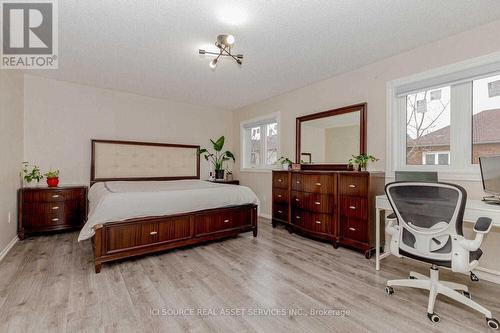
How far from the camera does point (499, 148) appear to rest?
7.91 feet

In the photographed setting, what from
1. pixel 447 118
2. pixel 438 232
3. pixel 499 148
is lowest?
pixel 438 232

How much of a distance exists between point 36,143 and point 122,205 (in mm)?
2610

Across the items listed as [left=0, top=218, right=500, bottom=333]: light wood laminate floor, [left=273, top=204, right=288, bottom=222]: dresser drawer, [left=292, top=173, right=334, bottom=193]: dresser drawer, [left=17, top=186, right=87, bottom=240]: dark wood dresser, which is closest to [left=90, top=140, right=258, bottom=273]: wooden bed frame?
[left=0, top=218, right=500, bottom=333]: light wood laminate floor

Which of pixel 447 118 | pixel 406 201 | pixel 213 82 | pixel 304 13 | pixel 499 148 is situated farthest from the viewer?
pixel 213 82

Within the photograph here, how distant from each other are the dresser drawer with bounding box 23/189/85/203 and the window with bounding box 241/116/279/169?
331 centimetres

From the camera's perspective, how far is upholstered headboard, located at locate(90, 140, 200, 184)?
173 inches

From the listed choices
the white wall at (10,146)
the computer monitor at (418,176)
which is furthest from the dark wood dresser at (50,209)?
the computer monitor at (418,176)

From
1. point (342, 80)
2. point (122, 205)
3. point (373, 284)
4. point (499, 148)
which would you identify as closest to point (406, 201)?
point (373, 284)

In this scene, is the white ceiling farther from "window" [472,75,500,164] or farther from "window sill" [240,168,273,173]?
"window sill" [240,168,273,173]

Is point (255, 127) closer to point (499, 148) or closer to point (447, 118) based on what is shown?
point (447, 118)

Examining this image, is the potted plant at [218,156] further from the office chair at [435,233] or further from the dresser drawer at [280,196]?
the office chair at [435,233]

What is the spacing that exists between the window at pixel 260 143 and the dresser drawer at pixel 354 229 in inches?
82.2

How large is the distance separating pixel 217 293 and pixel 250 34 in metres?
2.61

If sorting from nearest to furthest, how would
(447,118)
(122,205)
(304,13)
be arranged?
1. (304,13)
2. (122,205)
3. (447,118)
